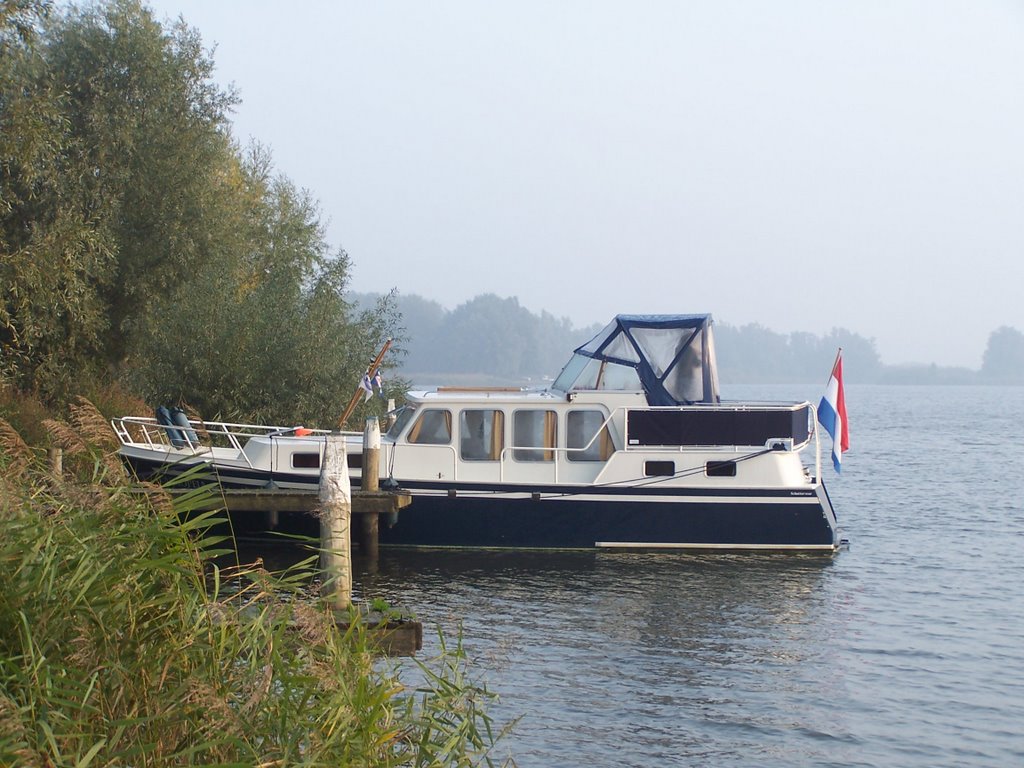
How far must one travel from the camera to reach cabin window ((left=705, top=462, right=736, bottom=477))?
18.0 meters

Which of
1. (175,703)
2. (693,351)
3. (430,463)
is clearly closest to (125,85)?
(430,463)

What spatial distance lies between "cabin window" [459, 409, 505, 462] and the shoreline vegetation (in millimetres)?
11594

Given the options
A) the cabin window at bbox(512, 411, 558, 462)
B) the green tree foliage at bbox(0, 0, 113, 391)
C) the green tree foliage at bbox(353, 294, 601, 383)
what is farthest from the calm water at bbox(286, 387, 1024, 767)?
the green tree foliage at bbox(353, 294, 601, 383)

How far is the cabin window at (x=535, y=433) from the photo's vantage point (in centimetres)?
1823

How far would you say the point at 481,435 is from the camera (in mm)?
18250

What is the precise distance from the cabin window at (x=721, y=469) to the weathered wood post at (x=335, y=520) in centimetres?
936

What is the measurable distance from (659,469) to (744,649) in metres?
4.82

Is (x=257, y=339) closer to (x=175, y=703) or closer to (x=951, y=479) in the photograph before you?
(x=175, y=703)

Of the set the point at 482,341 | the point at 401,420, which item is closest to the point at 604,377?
the point at 401,420

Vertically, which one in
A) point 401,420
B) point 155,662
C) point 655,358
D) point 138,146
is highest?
point 138,146

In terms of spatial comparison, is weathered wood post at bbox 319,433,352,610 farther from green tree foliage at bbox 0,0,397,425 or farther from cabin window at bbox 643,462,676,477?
green tree foliage at bbox 0,0,397,425

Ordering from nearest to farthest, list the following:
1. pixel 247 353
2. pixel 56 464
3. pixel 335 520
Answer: pixel 335 520
pixel 56 464
pixel 247 353

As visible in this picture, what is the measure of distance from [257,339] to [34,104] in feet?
26.8

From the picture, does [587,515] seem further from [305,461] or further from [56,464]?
[56,464]
